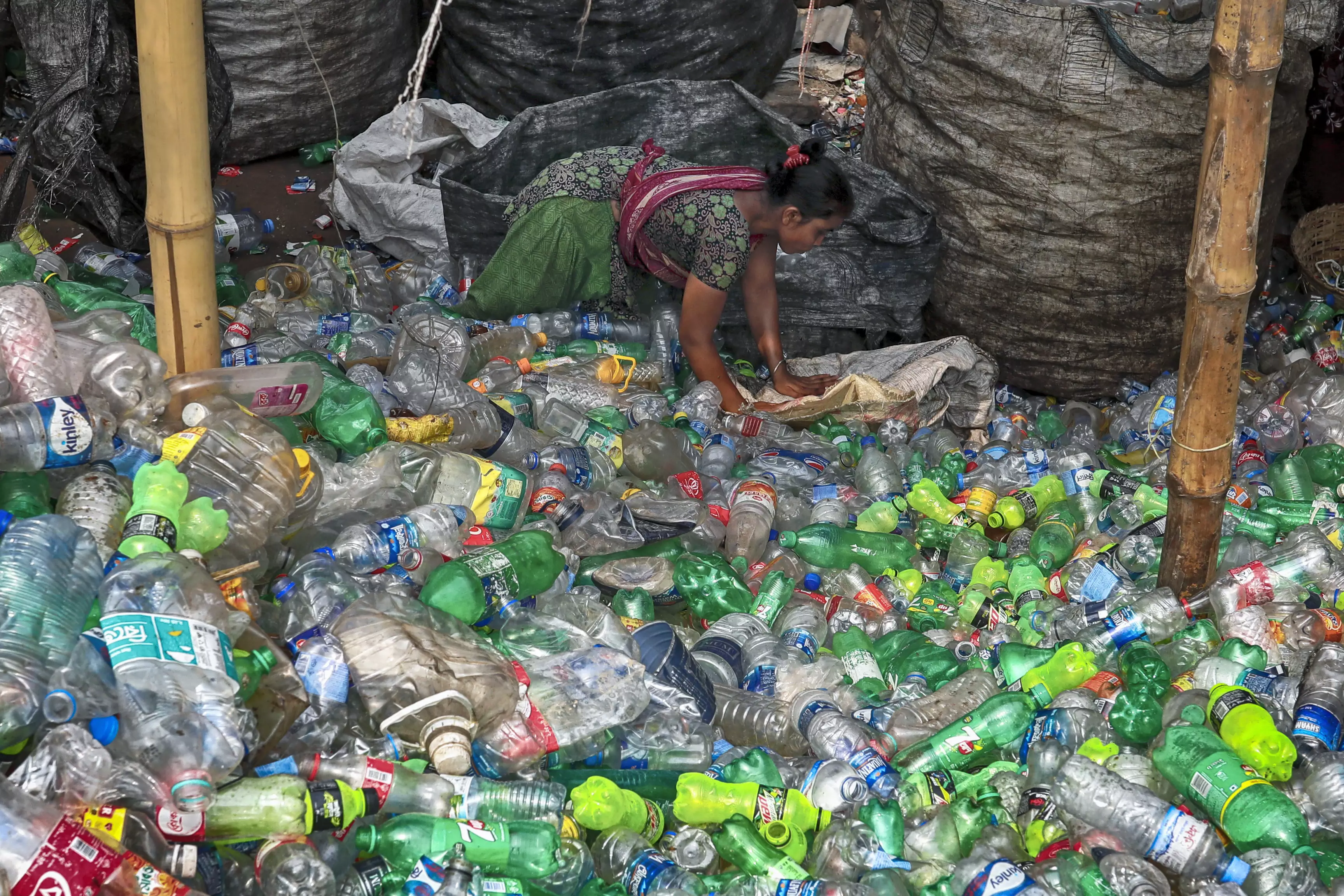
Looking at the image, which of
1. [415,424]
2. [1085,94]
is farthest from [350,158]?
[1085,94]

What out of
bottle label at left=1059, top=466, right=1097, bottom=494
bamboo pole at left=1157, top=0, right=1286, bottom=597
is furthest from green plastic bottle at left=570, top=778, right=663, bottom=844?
bottle label at left=1059, top=466, right=1097, bottom=494

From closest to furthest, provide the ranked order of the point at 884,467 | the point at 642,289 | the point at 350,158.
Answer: the point at 884,467 → the point at 642,289 → the point at 350,158

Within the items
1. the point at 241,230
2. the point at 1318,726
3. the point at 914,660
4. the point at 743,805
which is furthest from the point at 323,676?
the point at 241,230

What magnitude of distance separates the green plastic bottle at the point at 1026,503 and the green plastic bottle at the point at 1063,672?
888 mm

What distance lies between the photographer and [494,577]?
8.85 ft

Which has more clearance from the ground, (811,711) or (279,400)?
(279,400)

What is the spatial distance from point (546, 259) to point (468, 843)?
274cm

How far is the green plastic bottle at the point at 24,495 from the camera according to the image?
2320mm

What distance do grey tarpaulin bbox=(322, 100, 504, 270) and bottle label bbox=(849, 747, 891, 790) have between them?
3.10 meters

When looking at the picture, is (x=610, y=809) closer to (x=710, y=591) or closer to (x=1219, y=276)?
(x=710, y=591)

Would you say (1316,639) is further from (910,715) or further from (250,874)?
(250,874)

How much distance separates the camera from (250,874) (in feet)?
6.27

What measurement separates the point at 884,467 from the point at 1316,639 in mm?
1409

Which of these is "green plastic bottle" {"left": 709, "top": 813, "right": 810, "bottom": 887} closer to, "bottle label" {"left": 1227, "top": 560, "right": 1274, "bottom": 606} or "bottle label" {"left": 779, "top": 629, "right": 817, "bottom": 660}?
"bottle label" {"left": 779, "top": 629, "right": 817, "bottom": 660}
